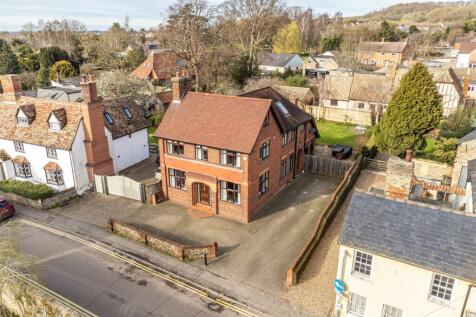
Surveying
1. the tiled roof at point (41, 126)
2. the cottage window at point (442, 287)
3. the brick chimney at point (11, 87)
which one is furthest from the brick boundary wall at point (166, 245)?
the brick chimney at point (11, 87)

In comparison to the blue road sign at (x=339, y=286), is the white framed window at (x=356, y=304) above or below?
below

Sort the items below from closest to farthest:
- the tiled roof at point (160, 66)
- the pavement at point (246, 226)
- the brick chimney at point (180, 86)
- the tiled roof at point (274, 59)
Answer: the pavement at point (246, 226) → the brick chimney at point (180, 86) → the tiled roof at point (160, 66) → the tiled roof at point (274, 59)

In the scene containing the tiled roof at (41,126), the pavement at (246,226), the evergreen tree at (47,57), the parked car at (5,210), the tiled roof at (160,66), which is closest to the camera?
the pavement at (246,226)

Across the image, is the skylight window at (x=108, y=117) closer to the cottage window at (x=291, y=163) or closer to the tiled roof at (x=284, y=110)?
the tiled roof at (x=284, y=110)

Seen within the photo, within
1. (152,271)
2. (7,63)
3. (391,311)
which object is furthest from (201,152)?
(7,63)

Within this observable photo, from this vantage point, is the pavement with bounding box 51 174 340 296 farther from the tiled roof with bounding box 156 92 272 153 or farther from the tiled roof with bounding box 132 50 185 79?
the tiled roof with bounding box 132 50 185 79

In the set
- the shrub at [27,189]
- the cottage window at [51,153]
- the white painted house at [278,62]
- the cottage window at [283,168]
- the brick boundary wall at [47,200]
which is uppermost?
the white painted house at [278,62]

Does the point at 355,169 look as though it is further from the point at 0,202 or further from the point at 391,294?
the point at 0,202
